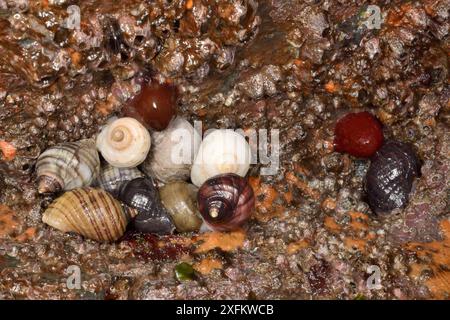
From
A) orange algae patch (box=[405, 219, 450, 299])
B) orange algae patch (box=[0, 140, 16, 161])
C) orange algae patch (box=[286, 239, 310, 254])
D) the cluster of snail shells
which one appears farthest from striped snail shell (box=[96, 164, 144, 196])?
orange algae patch (box=[405, 219, 450, 299])

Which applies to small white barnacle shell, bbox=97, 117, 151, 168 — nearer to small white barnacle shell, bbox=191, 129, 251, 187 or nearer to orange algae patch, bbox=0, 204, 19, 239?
small white barnacle shell, bbox=191, 129, 251, 187

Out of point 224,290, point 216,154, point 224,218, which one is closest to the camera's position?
point 224,290

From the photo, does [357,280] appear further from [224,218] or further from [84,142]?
[84,142]

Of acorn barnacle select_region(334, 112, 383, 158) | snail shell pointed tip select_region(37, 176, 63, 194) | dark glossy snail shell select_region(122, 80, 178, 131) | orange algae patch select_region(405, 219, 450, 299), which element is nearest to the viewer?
orange algae patch select_region(405, 219, 450, 299)

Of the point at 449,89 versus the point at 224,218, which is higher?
the point at 449,89

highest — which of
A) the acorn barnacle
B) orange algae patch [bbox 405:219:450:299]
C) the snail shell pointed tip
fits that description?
the acorn barnacle

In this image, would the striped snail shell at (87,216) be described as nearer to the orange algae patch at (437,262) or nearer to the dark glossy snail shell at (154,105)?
the dark glossy snail shell at (154,105)

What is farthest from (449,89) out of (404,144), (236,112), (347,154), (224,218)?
(224,218)

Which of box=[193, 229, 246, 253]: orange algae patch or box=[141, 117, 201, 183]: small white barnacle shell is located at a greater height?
box=[141, 117, 201, 183]: small white barnacle shell
